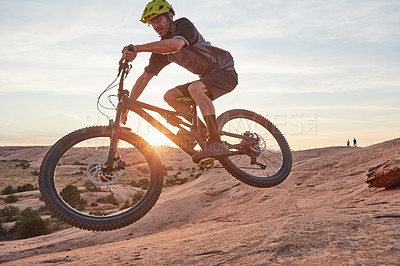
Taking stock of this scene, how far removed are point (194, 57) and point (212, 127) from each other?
1164 millimetres

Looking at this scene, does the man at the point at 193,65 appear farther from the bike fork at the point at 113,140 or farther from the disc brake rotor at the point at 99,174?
the disc brake rotor at the point at 99,174

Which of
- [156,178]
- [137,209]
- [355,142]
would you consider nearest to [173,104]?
[156,178]

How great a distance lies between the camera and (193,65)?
212 inches

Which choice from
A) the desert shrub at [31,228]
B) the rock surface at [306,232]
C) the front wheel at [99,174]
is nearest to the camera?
the rock surface at [306,232]

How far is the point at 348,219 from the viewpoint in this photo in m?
4.25

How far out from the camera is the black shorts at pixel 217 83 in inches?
208

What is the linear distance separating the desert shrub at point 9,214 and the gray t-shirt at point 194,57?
78.6 feet

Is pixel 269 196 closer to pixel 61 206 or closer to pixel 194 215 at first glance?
pixel 194 215

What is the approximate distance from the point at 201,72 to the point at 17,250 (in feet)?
42.0

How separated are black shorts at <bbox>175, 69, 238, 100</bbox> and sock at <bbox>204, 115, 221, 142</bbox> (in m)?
0.36

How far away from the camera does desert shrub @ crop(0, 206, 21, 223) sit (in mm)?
24219

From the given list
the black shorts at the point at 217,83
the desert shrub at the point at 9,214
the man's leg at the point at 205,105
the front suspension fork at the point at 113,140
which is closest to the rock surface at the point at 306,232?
the front suspension fork at the point at 113,140

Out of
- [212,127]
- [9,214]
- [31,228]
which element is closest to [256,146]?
[212,127]

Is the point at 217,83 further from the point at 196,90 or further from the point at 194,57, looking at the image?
the point at 194,57
